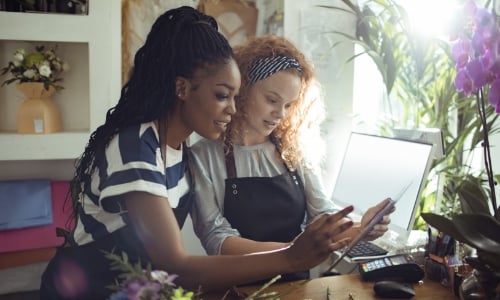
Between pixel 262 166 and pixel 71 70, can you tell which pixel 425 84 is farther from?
pixel 71 70

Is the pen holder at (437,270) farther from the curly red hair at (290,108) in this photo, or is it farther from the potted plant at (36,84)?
the potted plant at (36,84)

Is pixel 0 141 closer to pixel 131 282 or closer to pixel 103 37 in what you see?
pixel 103 37

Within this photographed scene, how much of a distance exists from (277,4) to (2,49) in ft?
4.12

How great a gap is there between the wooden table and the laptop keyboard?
1.00 feet

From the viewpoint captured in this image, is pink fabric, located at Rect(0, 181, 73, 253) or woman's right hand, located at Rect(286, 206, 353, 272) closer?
woman's right hand, located at Rect(286, 206, 353, 272)

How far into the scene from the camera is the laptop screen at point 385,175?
5.31 ft

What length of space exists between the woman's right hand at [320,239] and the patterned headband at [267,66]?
24.7 inches

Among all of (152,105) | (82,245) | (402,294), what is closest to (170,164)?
(152,105)

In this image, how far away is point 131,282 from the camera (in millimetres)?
550

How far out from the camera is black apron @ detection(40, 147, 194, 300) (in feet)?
3.61

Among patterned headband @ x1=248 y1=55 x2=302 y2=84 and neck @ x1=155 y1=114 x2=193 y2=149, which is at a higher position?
patterned headband @ x1=248 y1=55 x2=302 y2=84

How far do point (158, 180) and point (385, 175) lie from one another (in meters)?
1.00

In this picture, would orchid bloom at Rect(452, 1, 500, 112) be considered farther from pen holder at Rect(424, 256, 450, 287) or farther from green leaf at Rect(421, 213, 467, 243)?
pen holder at Rect(424, 256, 450, 287)

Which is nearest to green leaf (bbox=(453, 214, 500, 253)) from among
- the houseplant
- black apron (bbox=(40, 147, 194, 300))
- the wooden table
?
the houseplant
